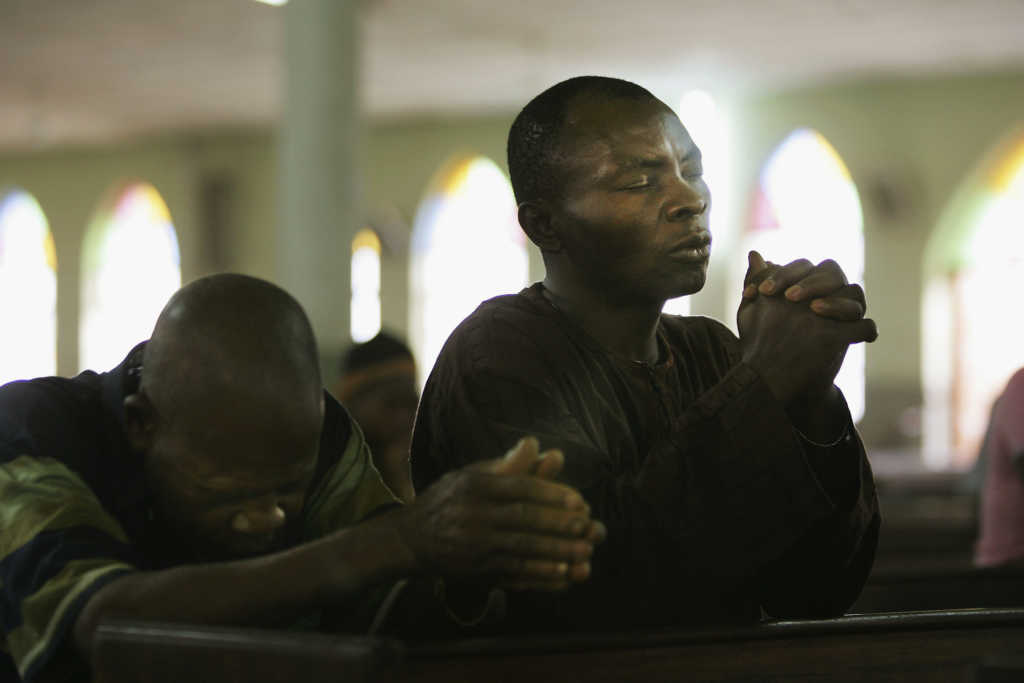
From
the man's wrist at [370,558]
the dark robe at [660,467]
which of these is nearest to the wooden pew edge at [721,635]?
the man's wrist at [370,558]

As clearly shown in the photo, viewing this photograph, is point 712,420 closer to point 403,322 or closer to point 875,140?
point 875,140

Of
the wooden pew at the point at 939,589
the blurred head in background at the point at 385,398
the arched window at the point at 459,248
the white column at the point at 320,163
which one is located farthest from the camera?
the arched window at the point at 459,248

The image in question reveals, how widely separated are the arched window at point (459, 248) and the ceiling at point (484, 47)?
1022 mm

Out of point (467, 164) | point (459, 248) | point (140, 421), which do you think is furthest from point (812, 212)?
point (140, 421)

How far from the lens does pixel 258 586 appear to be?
5.38 feet

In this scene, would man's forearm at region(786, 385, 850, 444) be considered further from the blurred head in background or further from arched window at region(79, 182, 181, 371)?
arched window at region(79, 182, 181, 371)

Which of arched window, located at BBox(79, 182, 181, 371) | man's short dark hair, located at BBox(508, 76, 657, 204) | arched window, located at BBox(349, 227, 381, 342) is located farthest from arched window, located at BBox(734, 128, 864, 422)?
man's short dark hair, located at BBox(508, 76, 657, 204)

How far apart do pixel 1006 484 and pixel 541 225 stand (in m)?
2.36

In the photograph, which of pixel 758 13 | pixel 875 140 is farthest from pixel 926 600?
pixel 875 140

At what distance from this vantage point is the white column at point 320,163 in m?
9.47

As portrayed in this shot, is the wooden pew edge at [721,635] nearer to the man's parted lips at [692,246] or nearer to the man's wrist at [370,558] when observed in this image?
the man's wrist at [370,558]

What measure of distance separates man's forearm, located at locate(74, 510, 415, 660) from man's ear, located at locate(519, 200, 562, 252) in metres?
0.73

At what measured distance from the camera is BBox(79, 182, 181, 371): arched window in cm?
1964

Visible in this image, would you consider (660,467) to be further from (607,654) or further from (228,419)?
(228,419)
